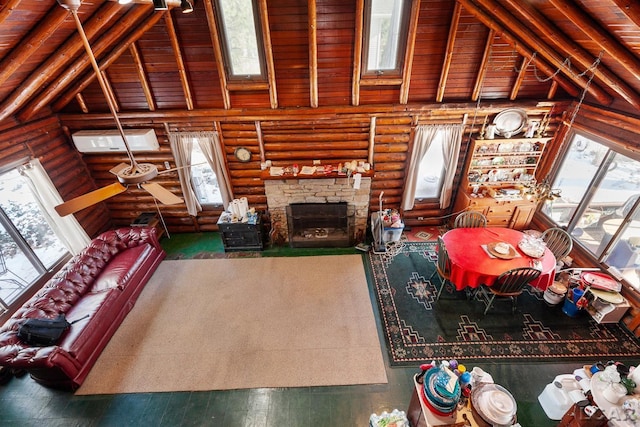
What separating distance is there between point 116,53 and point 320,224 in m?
4.85

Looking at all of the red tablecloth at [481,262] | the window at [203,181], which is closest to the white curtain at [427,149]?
the red tablecloth at [481,262]

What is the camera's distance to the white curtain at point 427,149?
6023mm

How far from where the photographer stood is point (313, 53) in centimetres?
503

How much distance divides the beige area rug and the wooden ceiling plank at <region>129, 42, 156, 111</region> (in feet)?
11.0

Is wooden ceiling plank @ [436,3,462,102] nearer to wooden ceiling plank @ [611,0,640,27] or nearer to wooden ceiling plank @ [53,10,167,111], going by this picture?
wooden ceiling plank @ [611,0,640,27]

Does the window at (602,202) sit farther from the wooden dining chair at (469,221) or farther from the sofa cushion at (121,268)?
the sofa cushion at (121,268)

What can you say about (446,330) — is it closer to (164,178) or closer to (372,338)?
(372,338)

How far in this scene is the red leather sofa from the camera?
3.81 m

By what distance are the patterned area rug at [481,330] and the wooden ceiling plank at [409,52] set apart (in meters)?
3.62

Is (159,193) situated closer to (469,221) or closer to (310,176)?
(310,176)

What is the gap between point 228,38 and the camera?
517 centimetres

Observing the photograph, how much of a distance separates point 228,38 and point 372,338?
5657mm

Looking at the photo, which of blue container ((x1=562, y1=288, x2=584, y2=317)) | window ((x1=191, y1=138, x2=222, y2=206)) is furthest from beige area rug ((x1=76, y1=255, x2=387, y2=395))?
blue container ((x1=562, y1=288, x2=584, y2=317))

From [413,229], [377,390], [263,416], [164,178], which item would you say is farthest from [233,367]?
[413,229]
